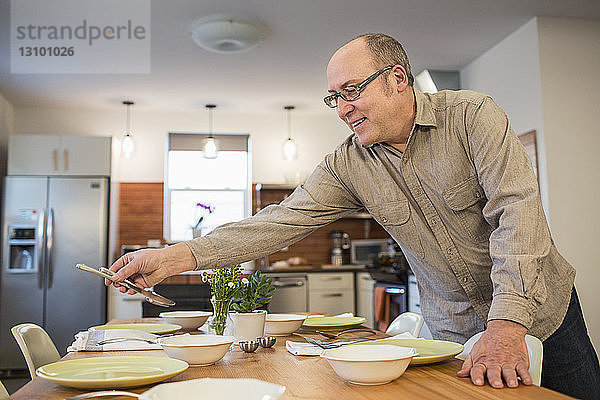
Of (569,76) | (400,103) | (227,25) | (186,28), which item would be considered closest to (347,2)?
(227,25)

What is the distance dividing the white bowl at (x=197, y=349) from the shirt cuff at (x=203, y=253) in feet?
1.02

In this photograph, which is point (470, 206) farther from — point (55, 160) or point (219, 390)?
point (55, 160)

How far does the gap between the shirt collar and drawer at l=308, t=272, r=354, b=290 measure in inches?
Answer: 174

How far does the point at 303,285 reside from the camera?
5.82 metres

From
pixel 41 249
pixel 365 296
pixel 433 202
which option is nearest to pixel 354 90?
pixel 433 202

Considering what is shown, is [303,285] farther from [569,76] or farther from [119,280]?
[119,280]

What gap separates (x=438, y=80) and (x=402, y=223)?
3663mm

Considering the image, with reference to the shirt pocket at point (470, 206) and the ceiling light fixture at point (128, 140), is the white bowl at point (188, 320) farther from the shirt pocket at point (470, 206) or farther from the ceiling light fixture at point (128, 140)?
the ceiling light fixture at point (128, 140)

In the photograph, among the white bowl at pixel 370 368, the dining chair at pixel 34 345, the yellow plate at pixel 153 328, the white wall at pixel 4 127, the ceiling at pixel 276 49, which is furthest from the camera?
the white wall at pixel 4 127

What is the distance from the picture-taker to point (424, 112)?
160cm

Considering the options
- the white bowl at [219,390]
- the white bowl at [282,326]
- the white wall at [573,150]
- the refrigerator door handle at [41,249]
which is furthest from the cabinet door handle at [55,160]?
the white bowl at [219,390]

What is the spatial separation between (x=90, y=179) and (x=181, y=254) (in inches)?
172

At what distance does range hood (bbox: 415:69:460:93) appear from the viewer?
197 inches

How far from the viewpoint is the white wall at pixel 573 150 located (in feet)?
12.9
